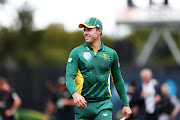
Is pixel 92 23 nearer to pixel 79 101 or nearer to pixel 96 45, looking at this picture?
pixel 96 45

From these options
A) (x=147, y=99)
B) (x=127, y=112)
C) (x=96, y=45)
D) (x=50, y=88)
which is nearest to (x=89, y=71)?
(x=96, y=45)

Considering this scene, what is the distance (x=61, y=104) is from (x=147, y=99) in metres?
3.06

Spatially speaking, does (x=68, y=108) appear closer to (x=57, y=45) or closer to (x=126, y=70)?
(x=126, y=70)

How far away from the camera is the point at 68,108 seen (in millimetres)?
11781

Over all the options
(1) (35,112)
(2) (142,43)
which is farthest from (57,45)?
(1) (35,112)

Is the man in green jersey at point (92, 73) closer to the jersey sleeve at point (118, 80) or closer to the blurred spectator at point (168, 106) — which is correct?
the jersey sleeve at point (118, 80)

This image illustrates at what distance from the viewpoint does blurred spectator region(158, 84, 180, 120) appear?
11.3 metres

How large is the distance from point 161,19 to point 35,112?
9162 millimetres

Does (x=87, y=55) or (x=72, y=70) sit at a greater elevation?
(x=87, y=55)

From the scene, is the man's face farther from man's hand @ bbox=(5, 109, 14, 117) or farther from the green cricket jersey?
man's hand @ bbox=(5, 109, 14, 117)

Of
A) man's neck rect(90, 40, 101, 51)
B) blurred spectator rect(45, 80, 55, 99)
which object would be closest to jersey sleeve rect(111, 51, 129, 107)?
man's neck rect(90, 40, 101, 51)

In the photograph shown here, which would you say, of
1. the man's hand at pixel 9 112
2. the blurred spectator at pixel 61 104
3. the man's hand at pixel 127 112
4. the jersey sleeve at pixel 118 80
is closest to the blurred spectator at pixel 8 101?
the man's hand at pixel 9 112

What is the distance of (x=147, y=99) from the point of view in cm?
1051

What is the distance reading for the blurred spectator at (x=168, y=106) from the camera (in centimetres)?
1126
